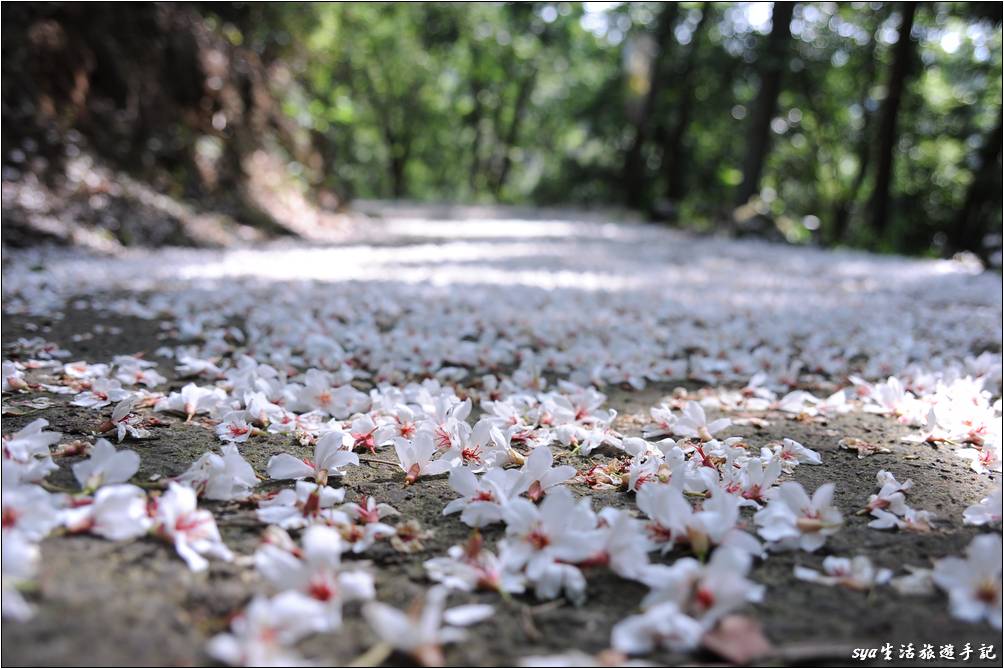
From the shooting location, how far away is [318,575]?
3.50 ft

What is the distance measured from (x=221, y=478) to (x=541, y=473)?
Result: 25.5 inches

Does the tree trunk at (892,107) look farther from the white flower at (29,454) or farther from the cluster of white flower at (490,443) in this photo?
Result: the white flower at (29,454)

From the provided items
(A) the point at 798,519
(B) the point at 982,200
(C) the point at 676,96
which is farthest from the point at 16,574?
(C) the point at 676,96

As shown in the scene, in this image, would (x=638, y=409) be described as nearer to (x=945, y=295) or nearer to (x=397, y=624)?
(x=397, y=624)

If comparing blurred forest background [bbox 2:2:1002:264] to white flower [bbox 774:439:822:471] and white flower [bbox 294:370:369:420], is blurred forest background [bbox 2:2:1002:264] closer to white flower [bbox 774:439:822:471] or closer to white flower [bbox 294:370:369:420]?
white flower [bbox 294:370:369:420]

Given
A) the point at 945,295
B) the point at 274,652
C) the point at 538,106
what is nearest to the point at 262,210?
the point at 945,295

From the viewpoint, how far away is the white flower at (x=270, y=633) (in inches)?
35.3

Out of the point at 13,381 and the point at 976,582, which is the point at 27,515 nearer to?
the point at 13,381

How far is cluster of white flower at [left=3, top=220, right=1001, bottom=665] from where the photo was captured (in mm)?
1082

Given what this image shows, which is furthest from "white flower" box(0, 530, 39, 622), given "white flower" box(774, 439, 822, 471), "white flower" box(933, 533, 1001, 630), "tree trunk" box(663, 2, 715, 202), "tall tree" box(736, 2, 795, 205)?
"tree trunk" box(663, 2, 715, 202)

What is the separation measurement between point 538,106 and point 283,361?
29455mm

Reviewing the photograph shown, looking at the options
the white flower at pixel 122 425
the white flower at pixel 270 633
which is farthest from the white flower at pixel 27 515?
the white flower at pixel 122 425

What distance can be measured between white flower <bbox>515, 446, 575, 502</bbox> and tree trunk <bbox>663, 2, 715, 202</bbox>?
1605cm

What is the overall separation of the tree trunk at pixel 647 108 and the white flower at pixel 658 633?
1772cm
